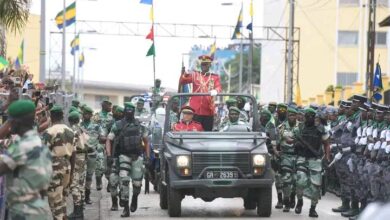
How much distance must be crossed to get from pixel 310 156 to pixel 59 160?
5.71m

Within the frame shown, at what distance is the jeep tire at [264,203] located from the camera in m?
14.9

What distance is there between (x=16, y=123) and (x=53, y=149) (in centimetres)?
312

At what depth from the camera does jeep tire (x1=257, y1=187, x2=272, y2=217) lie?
14.9m

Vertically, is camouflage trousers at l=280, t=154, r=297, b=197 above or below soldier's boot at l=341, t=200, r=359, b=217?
above

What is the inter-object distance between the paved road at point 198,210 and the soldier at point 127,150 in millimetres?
595

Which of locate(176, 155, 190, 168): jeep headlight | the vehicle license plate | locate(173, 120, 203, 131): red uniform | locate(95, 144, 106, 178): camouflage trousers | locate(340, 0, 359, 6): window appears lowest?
locate(95, 144, 106, 178): camouflage trousers

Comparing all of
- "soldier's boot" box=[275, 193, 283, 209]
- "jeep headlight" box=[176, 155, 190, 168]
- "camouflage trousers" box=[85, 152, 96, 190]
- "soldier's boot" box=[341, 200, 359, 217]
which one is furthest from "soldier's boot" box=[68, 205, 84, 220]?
"soldier's boot" box=[341, 200, 359, 217]

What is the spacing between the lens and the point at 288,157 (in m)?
16.3

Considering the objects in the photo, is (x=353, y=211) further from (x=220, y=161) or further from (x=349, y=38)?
(x=349, y=38)

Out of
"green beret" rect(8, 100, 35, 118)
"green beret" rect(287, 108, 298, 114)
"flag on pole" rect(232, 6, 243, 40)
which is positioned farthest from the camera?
"flag on pole" rect(232, 6, 243, 40)

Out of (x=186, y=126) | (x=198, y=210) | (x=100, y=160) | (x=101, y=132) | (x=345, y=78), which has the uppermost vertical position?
(x=345, y=78)

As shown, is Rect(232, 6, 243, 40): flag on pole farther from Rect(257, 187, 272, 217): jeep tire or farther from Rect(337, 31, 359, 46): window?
Rect(257, 187, 272, 217): jeep tire

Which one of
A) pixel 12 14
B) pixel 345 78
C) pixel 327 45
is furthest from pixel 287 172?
pixel 345 78

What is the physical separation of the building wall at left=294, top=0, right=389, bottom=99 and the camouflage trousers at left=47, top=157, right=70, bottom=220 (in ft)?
174
